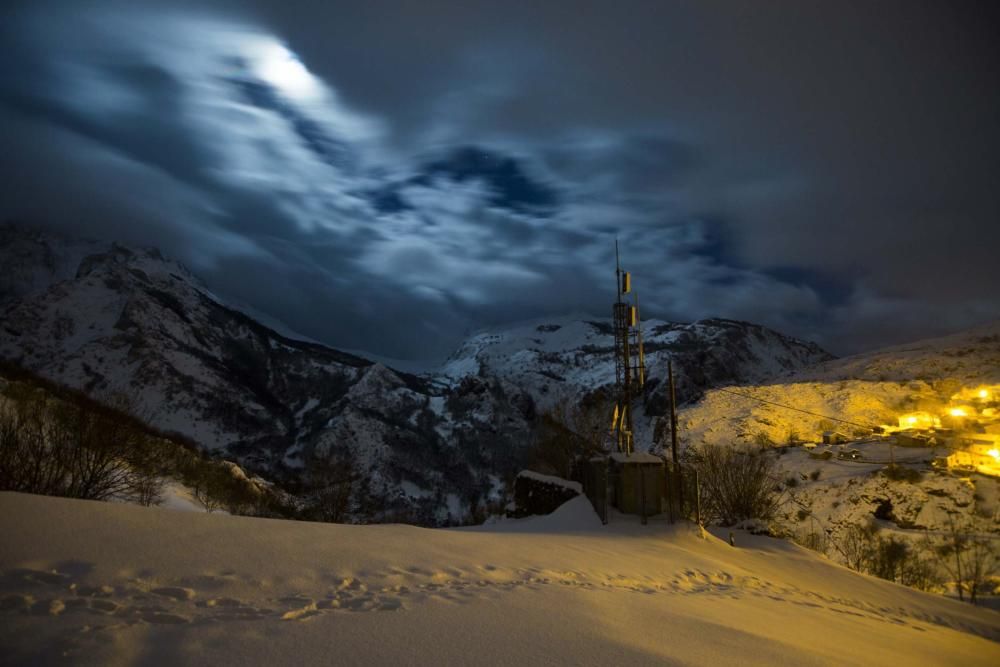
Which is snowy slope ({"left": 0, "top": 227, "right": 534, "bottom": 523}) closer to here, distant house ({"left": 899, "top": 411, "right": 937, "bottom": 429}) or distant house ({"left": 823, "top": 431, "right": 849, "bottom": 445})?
distant house ({"left": 823, "top": 431, "right": 849, "bottom": 445})

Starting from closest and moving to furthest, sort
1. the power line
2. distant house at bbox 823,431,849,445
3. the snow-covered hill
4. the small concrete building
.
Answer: the small concrete building, the snow-covered hill, distant house at bbox 823,431,849,445, the power line

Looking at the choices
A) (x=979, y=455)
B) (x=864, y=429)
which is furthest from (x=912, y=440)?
(x=864, y=429)

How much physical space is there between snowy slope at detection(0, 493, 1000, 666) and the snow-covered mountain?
243 feet

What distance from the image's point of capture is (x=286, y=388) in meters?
159

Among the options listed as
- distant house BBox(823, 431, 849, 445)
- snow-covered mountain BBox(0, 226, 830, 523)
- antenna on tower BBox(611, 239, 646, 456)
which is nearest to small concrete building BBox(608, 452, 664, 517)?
antenna on tower BBox(611, 239, 646, 456)

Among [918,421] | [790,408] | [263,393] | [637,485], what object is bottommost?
[637,485]

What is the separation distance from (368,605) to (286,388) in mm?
165936

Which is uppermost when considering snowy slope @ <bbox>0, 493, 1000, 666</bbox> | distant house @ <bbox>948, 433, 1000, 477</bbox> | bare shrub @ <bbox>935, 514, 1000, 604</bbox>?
distant house @ <bbox>948, 433, 1000, 477</bbox>

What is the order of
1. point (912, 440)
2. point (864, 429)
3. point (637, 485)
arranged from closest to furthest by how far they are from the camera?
1. point (637, 485)
2. point (912, 440)
3. point (864, 429)

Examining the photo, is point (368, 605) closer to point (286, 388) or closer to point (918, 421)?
point (918, 421)

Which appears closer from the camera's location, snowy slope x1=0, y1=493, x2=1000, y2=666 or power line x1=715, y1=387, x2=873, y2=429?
snowy slope x1=0, y1=493, x2=1000, y2=666

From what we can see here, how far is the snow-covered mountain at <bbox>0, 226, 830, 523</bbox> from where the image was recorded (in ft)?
362

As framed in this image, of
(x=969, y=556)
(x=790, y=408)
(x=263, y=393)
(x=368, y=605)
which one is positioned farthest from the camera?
(x=263, y=393)

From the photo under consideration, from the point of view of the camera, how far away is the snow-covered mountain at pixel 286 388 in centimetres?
11031
